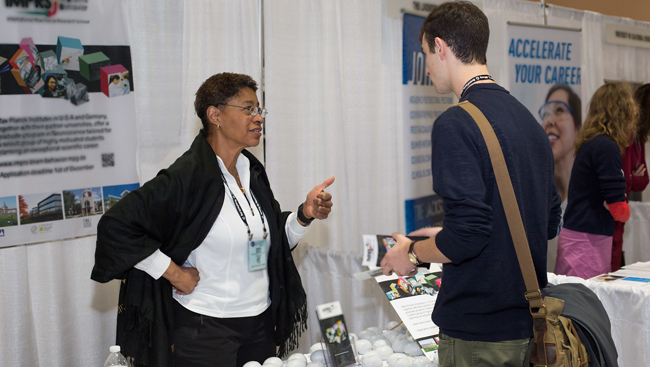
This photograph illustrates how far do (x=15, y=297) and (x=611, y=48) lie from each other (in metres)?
6.11

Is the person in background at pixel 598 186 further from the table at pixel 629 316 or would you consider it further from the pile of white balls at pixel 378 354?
the pile of white balls at pixel 378 354

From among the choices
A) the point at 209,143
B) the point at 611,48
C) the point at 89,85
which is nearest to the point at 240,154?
the point at 209,143

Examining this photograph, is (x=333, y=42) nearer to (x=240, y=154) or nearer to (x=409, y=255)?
(x=240, y=154)

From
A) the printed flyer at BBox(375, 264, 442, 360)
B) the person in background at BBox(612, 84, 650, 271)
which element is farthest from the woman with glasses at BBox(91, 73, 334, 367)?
the person in background at BBox(612, 84, 650, 271)

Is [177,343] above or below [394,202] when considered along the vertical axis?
below

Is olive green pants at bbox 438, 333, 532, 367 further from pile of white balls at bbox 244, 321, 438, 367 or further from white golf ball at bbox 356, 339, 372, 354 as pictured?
white golf ball at bbox 356, 339, 372, 354

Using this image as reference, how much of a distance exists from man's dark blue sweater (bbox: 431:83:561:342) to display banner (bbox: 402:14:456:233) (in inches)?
111

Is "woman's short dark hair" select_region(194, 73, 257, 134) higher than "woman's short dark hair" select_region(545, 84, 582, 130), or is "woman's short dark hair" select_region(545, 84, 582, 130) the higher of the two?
"woman's short dark hair" select_region(545, 84, 582, 130)

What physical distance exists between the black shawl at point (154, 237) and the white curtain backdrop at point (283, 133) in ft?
3.24

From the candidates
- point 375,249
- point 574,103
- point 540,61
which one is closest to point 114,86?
point 375,249

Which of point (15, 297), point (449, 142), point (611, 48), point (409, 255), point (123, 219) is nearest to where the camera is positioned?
point (449, 142)

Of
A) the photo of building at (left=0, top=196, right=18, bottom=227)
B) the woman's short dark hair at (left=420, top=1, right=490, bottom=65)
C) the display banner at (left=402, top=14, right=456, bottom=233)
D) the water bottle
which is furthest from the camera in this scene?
the display banner at (left=402, top=14, right=456, bottom=233)

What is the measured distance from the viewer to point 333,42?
3576 mm

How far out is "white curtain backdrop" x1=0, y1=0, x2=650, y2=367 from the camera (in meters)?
2.64
